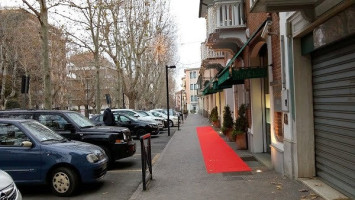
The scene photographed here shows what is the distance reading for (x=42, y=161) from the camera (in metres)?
7.72

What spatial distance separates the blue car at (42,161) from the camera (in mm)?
7711

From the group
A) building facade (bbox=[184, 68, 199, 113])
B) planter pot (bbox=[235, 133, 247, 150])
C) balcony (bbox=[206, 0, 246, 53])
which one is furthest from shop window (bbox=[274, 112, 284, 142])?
building facade (bbox=[184, 68, 199, 113])

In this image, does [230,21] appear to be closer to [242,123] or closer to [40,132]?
[242,123]

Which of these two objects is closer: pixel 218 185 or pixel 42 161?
pixel 42 161

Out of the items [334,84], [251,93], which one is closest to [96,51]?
[251,93]

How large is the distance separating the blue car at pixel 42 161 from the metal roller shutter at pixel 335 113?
15.1 feet

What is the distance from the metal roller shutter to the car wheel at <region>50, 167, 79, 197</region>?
16.5 ft

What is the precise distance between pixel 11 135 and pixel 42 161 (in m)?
0.91

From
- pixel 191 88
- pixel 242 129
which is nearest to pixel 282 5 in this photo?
pixel 242 129

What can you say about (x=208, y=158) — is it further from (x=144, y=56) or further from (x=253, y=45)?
(x=144, y=56)

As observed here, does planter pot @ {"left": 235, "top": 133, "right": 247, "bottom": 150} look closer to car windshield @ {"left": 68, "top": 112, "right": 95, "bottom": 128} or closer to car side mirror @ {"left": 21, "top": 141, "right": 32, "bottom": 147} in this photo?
car windshield @ {"left": 68, "top": 112, "right": 95, "bottom": 128}

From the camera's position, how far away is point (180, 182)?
873 cm

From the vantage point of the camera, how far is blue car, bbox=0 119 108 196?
7.71 metres

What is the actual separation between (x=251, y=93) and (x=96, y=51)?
15.8 m
